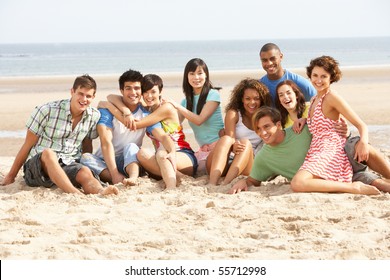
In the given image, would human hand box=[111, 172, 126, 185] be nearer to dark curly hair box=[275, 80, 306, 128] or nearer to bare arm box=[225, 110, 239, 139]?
bare arm box=[225, 110, 239, 139]

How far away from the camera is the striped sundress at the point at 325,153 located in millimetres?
5426

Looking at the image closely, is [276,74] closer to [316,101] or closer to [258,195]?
[316,101]

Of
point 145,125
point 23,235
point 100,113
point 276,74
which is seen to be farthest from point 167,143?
point 23,235

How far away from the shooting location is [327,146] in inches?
216

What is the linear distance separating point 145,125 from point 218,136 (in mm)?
720

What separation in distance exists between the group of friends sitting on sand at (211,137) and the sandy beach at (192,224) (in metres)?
0.15

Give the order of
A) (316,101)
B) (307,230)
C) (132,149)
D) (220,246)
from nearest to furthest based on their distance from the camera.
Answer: (220,246) → (307,230) → (316,101) → (132,149)

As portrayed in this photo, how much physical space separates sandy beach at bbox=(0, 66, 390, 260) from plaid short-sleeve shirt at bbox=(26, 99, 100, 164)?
348 millimetres

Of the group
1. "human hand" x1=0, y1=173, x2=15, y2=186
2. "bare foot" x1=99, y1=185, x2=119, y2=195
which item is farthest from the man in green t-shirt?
"human hand" x1=0, y1=173, x2=15, y2=186

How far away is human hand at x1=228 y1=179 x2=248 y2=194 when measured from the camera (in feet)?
18.4

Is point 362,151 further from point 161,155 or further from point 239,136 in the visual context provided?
point 161,155

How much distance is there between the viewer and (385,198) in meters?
5.25

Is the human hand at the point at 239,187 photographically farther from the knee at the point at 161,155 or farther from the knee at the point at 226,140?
the knee at the point at 161,155

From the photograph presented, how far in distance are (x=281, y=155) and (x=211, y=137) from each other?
0.88m
